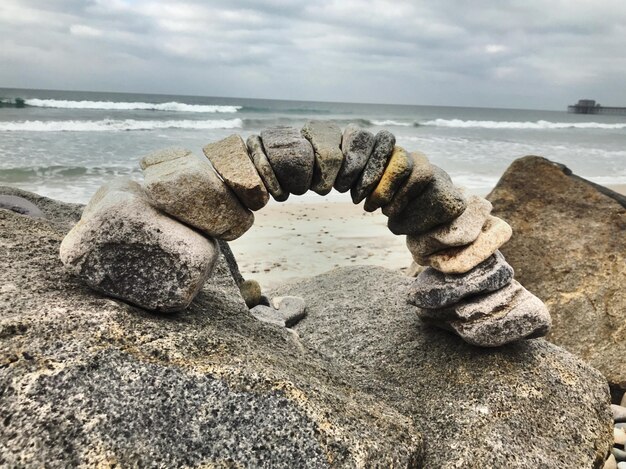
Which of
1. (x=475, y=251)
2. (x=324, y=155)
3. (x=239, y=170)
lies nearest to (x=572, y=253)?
(x=475, y=251)

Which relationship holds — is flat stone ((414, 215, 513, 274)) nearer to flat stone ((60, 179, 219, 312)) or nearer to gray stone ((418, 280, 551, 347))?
gray stone ((418, 280, 551, 347))

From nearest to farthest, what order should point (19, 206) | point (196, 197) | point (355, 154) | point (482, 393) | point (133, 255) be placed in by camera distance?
point (133, 255) → point (196, 197) → point (482, 393) → point (355, 154) → point (19, 206)

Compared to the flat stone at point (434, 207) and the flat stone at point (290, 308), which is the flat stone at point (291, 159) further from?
the flat stone at point (290, 308)

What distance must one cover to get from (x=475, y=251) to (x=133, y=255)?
175 centimetres

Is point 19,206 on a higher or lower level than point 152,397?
higher

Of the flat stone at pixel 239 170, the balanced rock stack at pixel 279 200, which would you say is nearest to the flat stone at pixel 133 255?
the balanced rock stack at pixel 279 200

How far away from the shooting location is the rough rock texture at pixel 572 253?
3.80 meters

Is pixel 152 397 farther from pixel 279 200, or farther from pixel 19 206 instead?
pixel 19 206

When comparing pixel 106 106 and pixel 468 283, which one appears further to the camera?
pixel 106 106

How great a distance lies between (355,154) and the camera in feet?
8.88

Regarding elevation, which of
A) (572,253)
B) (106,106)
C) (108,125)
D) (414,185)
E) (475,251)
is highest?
(414,185)

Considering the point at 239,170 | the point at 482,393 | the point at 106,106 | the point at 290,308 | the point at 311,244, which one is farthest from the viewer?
the point at 106,106

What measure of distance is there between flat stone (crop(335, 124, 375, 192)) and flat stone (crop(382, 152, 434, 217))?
240 mm

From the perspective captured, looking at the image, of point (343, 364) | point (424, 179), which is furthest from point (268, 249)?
point (424, 179)
